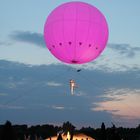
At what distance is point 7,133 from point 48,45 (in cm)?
2438

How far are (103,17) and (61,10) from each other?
2.54m

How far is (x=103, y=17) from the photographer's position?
3055 cm

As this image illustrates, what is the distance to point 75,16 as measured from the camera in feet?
97.0

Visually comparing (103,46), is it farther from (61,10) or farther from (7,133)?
(7,133)

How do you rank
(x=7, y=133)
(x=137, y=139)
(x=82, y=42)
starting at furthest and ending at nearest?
(x=137, y=139) < (x=7, y=133) < (x=82, y=42)

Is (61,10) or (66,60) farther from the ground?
(61,10)

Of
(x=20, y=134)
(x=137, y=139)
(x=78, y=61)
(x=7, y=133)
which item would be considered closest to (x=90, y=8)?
(x=78, y=61)

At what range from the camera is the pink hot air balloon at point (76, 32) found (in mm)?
29453

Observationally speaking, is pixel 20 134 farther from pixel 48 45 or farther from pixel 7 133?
pixel 48 45

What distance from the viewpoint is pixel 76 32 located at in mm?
29422

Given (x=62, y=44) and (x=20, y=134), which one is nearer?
(x=62, y=44)

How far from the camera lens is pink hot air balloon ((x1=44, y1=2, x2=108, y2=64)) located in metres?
29.5

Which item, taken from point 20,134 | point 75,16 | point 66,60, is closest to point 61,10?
point 75,16

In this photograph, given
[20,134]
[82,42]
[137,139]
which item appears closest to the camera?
[82,42]
